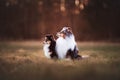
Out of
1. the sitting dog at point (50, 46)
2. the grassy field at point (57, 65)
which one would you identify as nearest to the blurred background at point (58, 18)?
the grassy field at point (57, 65)

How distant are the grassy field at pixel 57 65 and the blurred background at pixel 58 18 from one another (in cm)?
70

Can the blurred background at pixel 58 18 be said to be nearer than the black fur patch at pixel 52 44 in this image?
No

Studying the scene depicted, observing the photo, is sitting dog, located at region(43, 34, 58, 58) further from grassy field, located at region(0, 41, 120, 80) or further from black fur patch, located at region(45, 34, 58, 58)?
grassy field, located at region(0, 41, 120, 80)

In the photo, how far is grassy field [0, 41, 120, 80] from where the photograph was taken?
4.74 m

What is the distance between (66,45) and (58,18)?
A: 196 centimetres

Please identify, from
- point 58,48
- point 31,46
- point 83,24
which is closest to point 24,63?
point 58,48

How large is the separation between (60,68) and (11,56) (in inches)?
49.6

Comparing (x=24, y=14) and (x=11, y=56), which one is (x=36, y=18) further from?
(x=11, y=56)

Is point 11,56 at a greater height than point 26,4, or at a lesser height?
lesser

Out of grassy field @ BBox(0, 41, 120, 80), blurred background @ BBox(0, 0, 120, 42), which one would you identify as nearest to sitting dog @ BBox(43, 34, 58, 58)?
grassy field @ BBox(0, 41, 120, 80)

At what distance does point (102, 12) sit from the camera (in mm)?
7664

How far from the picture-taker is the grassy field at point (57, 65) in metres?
4.74

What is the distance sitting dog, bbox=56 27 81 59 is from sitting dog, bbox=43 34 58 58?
0.21 feet

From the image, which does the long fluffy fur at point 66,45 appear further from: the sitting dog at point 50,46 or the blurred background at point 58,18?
the blurred background at point 58,18
